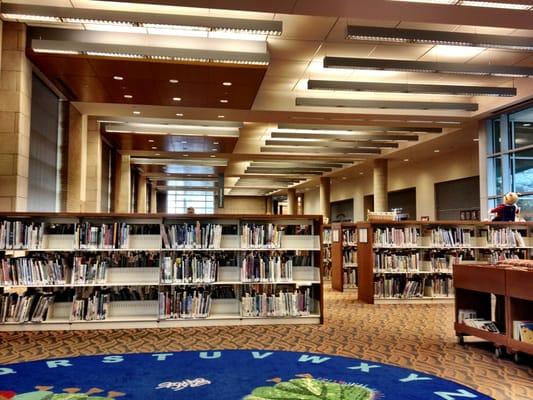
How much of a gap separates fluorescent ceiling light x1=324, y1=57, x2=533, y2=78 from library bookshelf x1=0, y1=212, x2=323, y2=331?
268 centimetres

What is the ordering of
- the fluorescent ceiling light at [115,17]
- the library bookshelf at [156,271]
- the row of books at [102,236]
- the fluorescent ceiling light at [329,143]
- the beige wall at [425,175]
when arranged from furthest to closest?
the beige wall at [425,175] → the fluorescent ceiling light at [329,143] → the row of books at [102,236] → the library bookshelf at [156,271] → the fluorescent ceiling light at [115,17]

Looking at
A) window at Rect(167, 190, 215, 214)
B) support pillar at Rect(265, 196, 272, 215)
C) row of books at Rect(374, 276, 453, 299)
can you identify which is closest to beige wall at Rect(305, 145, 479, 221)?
row of books at Rect(374, 276, 453, 299)

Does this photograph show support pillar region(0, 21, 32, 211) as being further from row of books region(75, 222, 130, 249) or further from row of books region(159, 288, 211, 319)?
row of books region(159, 288, 211, 319)

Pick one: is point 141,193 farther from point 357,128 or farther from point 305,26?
point 305,26

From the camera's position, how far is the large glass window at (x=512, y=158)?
35.5 feet

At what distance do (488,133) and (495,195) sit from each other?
1506 millimetres

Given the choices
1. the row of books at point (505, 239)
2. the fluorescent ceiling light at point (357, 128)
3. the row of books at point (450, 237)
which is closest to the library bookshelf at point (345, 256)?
the row of books at point (450, 237)

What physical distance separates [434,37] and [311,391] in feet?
17.3

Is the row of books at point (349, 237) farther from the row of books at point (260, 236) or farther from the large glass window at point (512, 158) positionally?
the row of books at point (260, 236)

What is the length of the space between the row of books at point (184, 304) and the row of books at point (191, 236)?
643 mm

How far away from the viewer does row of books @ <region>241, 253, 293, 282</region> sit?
6.74 metres

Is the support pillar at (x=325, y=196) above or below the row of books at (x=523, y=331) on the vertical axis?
above

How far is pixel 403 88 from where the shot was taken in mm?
9055

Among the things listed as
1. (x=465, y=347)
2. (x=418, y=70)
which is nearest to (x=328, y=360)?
(x=465, y=347)
